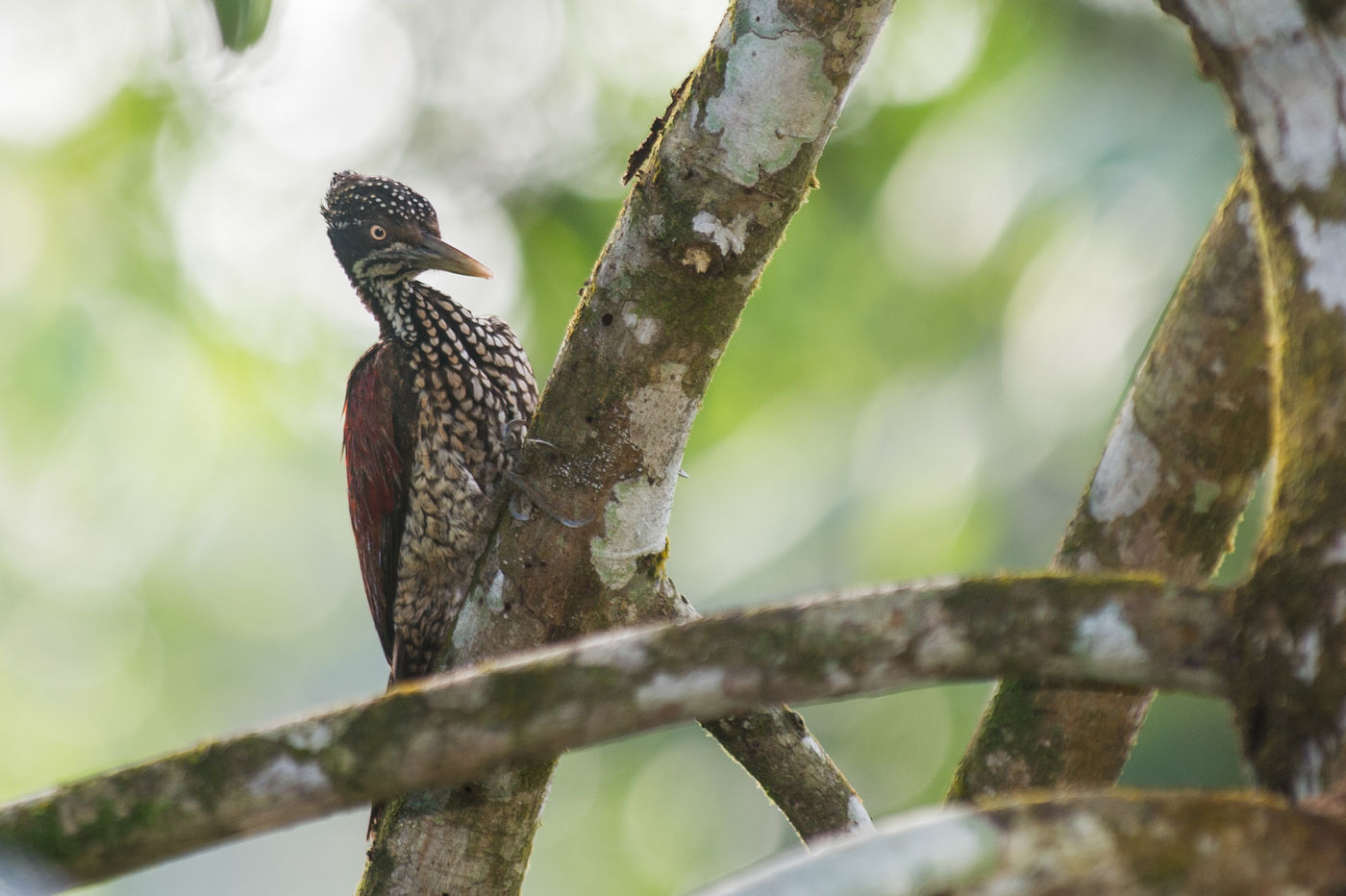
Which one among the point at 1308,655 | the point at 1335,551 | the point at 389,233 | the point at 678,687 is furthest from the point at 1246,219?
the point at 389,233

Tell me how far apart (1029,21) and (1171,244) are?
5.39 metres

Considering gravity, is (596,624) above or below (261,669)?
below

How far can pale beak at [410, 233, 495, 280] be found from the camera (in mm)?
4098

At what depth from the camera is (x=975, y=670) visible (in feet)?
5.27

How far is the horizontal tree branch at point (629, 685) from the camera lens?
1.60 metres

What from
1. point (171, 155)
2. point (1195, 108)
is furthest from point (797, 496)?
point (171, 155)

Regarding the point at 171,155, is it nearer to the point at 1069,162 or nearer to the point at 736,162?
the point at 1069,162

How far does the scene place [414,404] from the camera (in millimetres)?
4059

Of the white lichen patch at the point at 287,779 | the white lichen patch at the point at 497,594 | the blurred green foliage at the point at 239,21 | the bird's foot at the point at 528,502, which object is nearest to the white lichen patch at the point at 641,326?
the bird's foot at the point at 528,502

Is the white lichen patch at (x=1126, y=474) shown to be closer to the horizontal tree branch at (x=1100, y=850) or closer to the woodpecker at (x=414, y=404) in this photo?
the horizontal tree branch at (x=1100, y=850)

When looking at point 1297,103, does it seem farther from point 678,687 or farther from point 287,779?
point 287,779

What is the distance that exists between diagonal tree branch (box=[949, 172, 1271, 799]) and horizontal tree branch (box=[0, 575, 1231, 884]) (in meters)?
1.14

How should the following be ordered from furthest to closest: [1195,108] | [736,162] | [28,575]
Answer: [28,575] < [1195,108] < [736,162]

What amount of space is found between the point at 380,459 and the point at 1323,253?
310 centimetres
